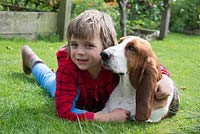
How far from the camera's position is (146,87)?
2.63 metres

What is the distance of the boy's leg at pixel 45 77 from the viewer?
3547mm

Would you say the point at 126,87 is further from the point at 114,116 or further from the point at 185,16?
the point at 185,16

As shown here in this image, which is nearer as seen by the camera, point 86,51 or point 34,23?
point 86,51

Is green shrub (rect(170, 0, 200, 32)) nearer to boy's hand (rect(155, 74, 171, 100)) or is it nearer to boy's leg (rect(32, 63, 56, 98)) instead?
boy's leg (rect(32, 63, 56, 98))

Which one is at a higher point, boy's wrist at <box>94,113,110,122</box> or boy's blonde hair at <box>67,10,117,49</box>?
boy's blonde hair at <box>67,10,117,49</box>

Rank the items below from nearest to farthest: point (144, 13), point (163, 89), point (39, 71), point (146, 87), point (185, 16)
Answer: point (146, 87) < point (163, 89) < point (39, 71) < point (144, 13) < point (185, 16)

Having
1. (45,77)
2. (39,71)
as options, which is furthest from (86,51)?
(39,71)

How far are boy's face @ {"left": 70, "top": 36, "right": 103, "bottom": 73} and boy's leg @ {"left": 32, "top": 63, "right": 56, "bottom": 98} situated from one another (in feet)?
2.35

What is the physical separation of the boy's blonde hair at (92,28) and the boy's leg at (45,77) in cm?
77

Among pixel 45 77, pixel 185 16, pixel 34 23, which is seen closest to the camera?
pixel 45 77

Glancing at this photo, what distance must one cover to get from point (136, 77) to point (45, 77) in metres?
1.35

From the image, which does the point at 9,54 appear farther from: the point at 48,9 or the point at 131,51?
the point at 131,51

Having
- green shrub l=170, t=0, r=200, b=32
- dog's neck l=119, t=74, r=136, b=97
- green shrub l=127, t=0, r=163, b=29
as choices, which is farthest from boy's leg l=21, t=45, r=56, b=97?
green shrub l=170, t=0, r=200, b=32

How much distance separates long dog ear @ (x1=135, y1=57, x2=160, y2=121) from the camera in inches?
103
